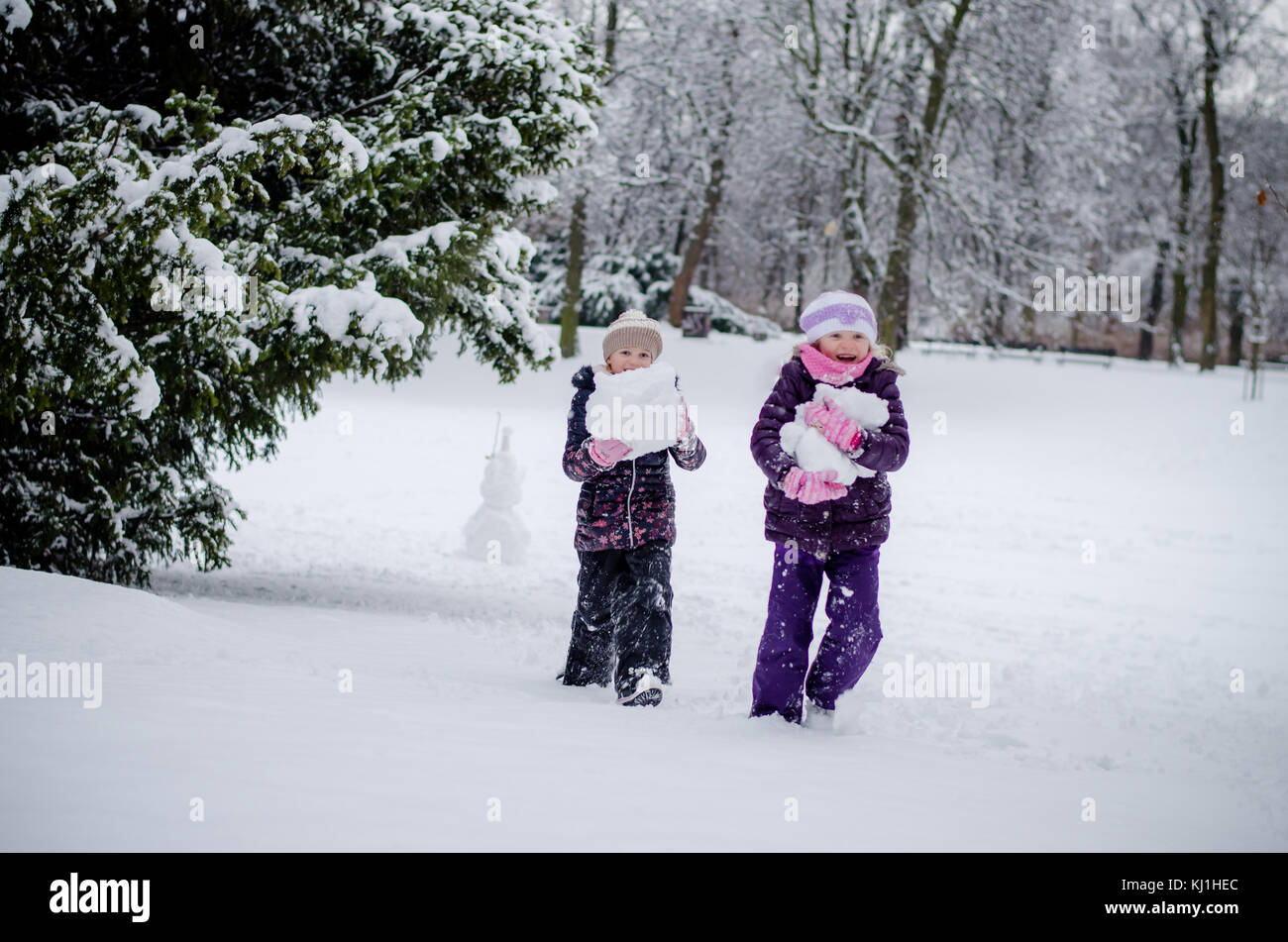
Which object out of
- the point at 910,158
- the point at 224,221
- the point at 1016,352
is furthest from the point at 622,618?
the point at 1016,352

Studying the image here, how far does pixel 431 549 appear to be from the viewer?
482 inches

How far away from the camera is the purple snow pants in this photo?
166 inches

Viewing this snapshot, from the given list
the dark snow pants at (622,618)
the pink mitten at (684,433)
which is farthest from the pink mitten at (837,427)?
the dark snow pants at (622,618)

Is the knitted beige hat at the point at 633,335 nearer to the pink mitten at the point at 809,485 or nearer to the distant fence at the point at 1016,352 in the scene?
Answer: the pink mitten at the point at 809,485

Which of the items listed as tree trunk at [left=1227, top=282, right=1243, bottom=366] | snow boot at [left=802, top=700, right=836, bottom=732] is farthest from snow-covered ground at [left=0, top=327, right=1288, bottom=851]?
tree trunk at [left=1227, top=282, right=1243, bottom=366]

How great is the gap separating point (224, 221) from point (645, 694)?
11.6 feet

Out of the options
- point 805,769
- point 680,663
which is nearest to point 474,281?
point 680,663

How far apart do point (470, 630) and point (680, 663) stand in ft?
5.02

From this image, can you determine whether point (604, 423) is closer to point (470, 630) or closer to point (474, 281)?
point (470, 630)

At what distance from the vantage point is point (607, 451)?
4566mm

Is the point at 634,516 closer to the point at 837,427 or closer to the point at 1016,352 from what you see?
the point at 837,427

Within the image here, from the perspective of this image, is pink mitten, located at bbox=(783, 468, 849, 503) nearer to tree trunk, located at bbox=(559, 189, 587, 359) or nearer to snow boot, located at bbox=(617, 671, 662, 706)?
snow boot, located at bbox=(617, 671, 662, 706)

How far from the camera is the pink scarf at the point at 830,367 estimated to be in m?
4.27

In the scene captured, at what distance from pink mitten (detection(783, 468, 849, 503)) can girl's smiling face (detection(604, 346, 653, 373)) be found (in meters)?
1.01
